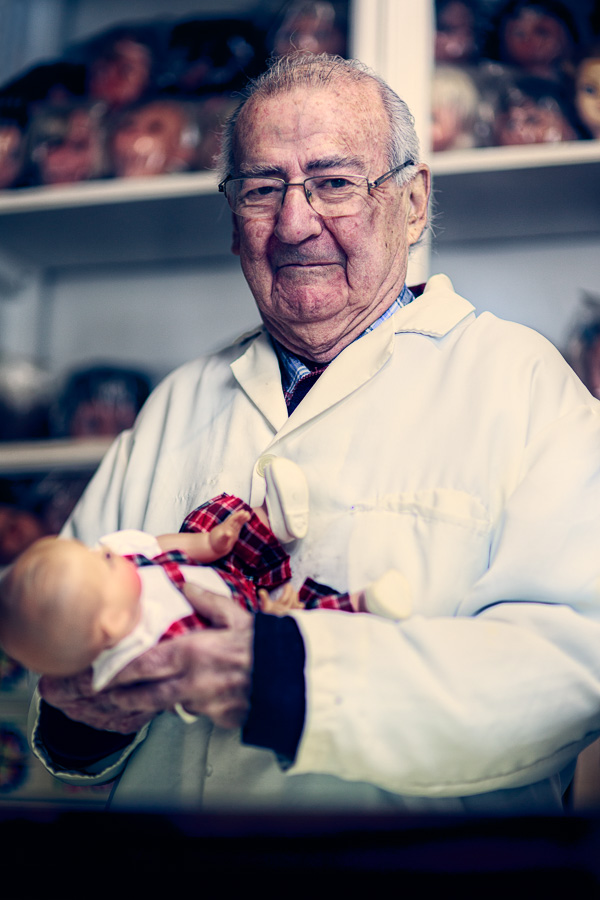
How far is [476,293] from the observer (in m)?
0.86

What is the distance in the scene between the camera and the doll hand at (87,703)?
55 centimetres

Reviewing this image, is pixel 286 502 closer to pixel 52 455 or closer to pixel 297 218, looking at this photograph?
pixel 297 218

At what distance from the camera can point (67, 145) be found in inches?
60.1

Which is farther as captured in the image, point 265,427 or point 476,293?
point 476,293

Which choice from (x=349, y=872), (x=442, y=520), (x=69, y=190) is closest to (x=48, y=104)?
(x=69, y=190)

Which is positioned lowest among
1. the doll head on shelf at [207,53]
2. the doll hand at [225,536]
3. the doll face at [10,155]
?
the doll hand at [225,536]

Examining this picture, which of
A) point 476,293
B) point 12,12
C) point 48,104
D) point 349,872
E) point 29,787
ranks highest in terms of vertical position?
point 12,12

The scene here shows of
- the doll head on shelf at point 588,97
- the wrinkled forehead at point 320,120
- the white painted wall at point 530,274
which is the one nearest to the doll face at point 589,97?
the doll head on shelf at point 588,97

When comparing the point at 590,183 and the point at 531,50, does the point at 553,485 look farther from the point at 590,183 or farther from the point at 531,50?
the point at 531,50

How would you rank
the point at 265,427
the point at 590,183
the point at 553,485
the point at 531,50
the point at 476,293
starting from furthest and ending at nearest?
1. the point at 531,50
2. the point at 590,183
3. the point at 476,293
4. the point at 265,427
5. the point at 553,485

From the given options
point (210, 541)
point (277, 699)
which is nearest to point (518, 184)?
point (210, 541)

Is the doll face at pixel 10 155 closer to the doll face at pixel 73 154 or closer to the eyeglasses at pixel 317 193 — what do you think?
the doll face at pixel 73 154

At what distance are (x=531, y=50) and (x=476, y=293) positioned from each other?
731 millimetres

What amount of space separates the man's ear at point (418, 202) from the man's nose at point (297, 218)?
0.36 feet
